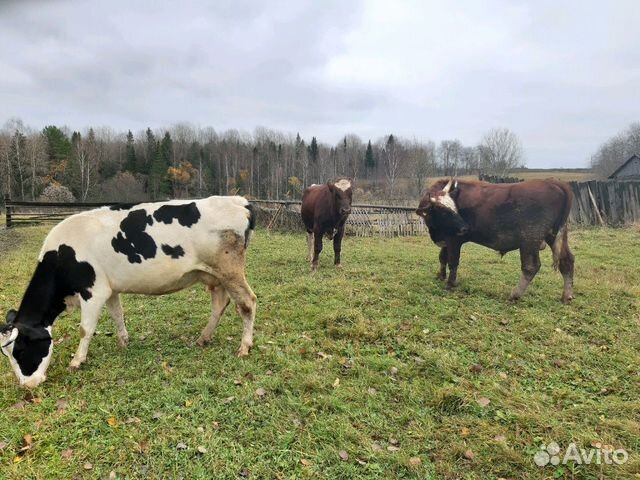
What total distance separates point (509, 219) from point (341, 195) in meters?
4.02

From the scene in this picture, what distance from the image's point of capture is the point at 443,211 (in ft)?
24.7

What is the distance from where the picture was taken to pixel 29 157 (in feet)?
151

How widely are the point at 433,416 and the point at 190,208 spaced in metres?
3.60

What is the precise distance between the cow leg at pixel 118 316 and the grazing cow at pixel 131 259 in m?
0.11

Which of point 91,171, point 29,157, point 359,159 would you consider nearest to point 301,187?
point 359,159

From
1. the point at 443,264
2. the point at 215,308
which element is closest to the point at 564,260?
the point at 443,264

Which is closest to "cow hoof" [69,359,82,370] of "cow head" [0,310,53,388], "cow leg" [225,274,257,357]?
"cow head" [0,310,53,388]

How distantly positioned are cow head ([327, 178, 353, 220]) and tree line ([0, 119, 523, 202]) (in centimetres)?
3852

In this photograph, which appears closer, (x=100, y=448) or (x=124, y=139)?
(x=100, y=448)

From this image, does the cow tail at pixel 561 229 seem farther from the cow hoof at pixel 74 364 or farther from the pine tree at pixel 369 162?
the pine tree at pixel 369 162

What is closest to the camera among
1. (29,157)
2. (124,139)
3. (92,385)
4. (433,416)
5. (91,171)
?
(433,416)

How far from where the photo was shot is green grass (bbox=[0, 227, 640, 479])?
3.02m

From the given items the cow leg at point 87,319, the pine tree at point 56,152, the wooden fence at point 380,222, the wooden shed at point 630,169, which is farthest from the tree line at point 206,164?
the cow leg at point 87,319

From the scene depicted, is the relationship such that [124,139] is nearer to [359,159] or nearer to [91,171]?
[91,171]
